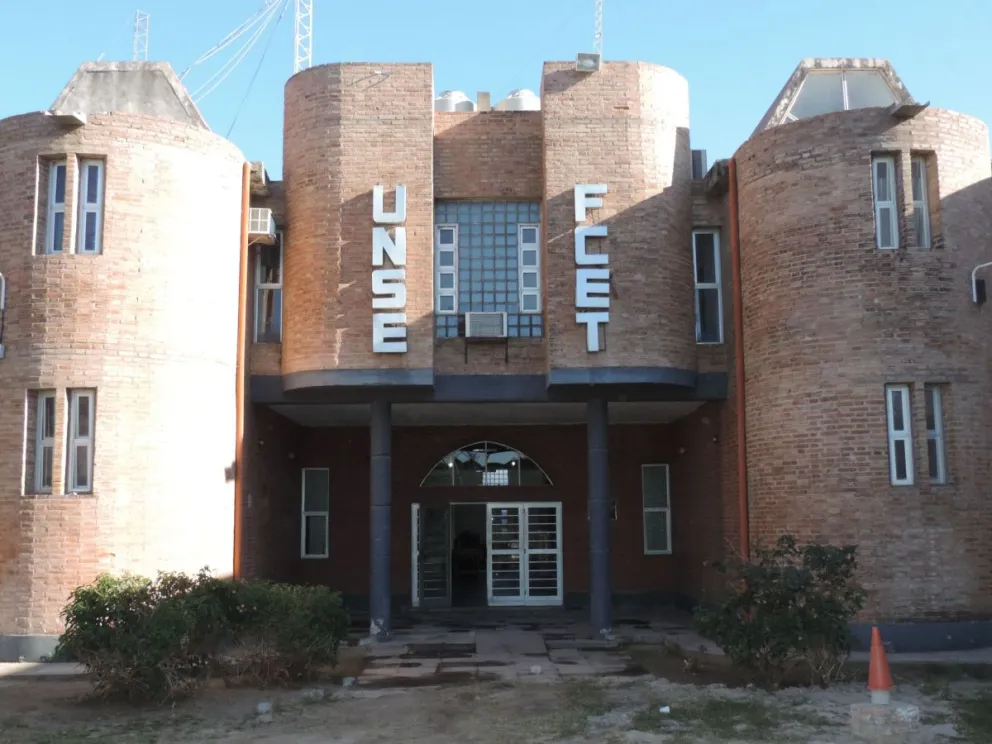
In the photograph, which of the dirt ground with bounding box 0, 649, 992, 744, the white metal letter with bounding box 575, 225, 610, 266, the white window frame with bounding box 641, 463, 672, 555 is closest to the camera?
the dirt ground with bounding box 0, 649, 992, 744

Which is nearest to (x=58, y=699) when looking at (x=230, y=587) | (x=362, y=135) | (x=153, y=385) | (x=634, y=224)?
(x=230, y=587)

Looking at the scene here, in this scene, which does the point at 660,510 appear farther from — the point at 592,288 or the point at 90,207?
the point at 90,207

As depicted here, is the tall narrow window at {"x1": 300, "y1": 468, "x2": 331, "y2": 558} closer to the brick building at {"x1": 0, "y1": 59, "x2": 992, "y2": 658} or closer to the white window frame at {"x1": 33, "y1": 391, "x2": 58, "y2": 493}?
the brick building at {"x1": 0, "y1": 59, "x2": 992, "y2": 658}

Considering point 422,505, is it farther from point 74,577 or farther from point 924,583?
point 924,583

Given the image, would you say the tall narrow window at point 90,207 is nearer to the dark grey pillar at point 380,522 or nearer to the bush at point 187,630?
the dark grey pillar at point 380,522

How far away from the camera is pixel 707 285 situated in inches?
647

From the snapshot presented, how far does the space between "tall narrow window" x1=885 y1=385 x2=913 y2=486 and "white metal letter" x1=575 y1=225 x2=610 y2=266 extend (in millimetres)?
4474

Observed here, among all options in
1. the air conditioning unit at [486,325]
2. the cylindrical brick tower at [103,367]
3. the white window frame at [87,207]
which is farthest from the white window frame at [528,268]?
the white window frame at [87,207]

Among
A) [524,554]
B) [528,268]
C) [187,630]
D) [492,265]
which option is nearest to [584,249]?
[528,268]

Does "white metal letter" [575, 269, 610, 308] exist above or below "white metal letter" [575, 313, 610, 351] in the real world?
above

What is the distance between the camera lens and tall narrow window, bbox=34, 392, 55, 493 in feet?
44.8

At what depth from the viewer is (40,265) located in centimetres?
1389

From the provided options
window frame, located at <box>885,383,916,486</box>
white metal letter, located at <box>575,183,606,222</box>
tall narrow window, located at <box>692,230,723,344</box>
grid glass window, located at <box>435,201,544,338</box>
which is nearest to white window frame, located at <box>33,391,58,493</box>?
grid glass window, located at <box>435,201,544,338</box>

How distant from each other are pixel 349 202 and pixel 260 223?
1.46 m
